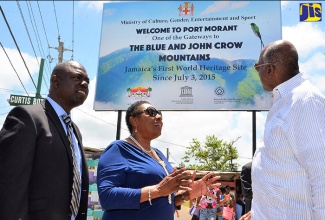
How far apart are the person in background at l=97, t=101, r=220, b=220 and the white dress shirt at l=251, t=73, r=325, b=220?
588mm

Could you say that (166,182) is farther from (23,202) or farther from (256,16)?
(256,16)

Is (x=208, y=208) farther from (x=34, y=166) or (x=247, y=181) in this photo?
(x=34, y=166)

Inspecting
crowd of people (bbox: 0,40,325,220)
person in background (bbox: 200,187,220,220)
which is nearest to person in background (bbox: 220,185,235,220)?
person in background (bbox: 200,187,220,220)

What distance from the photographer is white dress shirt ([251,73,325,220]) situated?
1.51 metres

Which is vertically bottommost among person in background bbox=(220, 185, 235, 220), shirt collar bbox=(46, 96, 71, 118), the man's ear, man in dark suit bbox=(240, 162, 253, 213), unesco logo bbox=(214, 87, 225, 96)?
person in background bbox=(220, 185, 235, 220)

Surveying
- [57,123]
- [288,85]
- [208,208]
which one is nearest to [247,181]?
[288,85]

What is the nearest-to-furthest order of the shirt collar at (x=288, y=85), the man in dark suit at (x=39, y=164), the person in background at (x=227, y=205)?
the man in dark suit at (x=39, y=164) < the shirt collar at (x=288, y=85) < the person in background at (x=227, y=205)

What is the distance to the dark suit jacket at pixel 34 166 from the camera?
1607 mm

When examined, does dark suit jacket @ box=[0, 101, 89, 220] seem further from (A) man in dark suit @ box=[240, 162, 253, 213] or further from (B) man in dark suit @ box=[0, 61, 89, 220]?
(A) man in dark suit @ box=[240, 162, 253, 213]

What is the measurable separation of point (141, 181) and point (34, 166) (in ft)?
2.43

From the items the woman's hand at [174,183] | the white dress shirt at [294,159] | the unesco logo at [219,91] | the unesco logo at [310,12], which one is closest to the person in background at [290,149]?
the white dress shirt at [294,159]

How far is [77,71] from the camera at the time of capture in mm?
2193

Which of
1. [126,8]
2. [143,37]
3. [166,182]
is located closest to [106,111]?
[143,37]

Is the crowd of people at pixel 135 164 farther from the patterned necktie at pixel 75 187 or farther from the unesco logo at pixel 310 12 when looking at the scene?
the unesco logo at pixel 310 12
